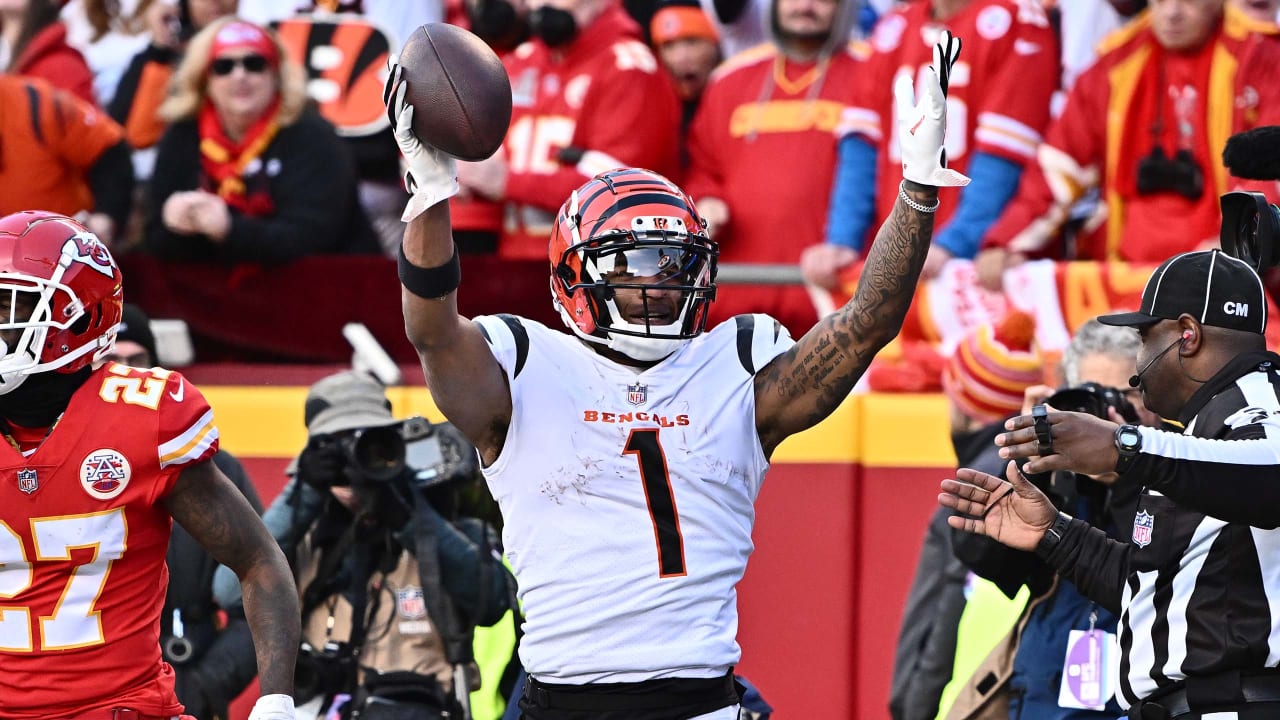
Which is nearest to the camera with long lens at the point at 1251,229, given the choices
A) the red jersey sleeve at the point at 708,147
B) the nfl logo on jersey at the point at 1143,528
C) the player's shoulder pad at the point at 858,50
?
the nfl logo on jersey at the point at 1143,528

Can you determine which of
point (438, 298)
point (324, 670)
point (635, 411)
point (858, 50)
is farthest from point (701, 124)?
point (438, 298)

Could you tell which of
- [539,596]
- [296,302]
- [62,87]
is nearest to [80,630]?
[539,596]

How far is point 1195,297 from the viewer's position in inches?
155

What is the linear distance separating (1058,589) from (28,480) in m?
2.56

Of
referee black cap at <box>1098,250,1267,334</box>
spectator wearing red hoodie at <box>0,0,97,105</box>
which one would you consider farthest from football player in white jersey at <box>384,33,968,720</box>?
spectator wearing red hoodie at <box>0,0,97,105</box>

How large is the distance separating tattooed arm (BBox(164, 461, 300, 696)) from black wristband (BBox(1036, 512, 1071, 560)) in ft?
5.35

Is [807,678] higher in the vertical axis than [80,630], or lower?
lower

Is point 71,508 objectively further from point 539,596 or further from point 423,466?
point 423,466

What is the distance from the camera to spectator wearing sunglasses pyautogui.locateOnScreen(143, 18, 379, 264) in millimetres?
7254

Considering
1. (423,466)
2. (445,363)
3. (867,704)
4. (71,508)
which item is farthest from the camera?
(867,704)

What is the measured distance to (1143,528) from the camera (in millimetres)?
3910

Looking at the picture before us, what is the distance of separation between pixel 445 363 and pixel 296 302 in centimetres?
383

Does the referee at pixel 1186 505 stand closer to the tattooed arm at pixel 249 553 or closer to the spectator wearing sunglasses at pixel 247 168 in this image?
the tattooed arm at pixel 249 553

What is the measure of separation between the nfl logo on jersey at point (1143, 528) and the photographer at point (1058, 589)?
58cm
